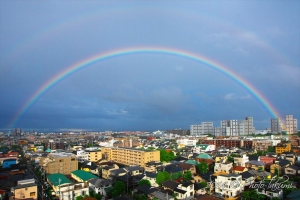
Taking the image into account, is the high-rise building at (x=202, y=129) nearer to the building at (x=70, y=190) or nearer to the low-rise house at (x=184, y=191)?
the low-rise house at (x=184, y=191)

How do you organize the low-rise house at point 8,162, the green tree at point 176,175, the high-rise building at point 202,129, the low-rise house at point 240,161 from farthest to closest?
the high-rise building at point 202,129
the low-rise house at point 8,162
the low-rise house at point 240,161
the green tree at point 176,175

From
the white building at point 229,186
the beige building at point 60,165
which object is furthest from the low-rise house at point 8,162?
the white building at point 229,186

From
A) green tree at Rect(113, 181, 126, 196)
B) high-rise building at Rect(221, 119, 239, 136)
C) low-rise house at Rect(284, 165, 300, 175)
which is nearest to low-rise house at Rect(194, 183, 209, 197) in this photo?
green tree at Rect(113, 181, 126, 196)

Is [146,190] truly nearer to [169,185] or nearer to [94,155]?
[169,185]

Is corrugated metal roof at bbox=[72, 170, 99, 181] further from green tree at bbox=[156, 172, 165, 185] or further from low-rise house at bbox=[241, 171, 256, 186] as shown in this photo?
low-rise house at bbox=[241, 171, 256, 186]

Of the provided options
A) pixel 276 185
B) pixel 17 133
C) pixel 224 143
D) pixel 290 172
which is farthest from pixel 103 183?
pixel 17 133

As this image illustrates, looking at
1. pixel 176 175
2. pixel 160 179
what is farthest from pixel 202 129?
pixel 160 179
